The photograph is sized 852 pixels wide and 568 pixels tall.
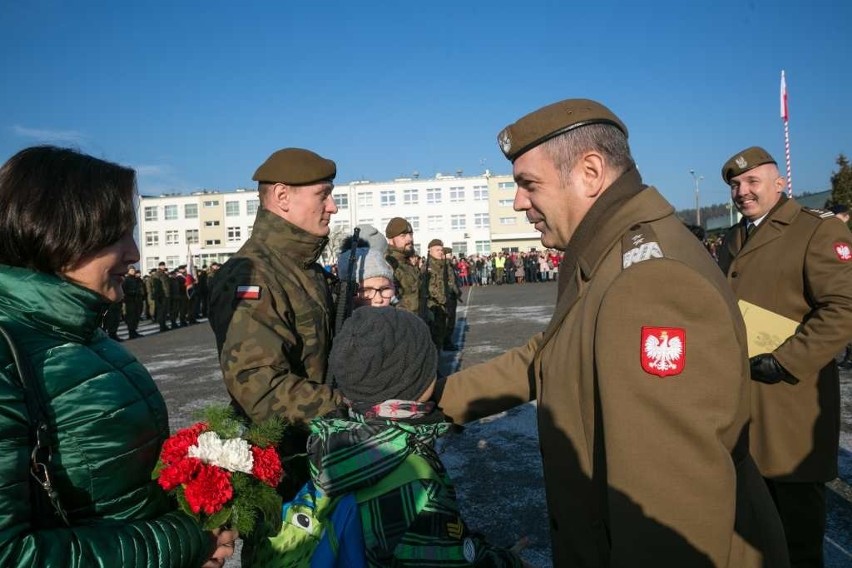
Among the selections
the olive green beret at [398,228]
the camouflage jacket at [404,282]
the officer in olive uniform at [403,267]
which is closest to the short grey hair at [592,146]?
the officer in olive uniform at [403,267]

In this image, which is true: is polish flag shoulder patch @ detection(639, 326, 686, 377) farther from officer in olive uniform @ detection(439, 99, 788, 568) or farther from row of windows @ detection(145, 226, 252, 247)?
row of windows @ detection(145, 226, 252, 247)

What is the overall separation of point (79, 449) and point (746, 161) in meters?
3.78

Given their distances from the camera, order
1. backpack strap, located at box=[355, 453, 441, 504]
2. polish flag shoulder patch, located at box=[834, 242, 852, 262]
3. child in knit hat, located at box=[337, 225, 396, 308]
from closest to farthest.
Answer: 1. backpack strap, located at box=[355, 453, 441, 504]
2. polish flag shoulder patch, located at box=[834, 242, 852, 262]
3. child in knit hat, located at box=[337, 225, 396, 308]

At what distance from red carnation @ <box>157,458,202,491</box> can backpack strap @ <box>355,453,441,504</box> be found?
492mm

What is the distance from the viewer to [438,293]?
455 inches

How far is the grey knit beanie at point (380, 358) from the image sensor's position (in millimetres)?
1809

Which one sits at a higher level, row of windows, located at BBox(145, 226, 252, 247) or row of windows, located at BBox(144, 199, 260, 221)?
row of windows, located at BBox(144, 199, 260, 221)

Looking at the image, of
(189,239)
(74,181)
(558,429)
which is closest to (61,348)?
(74,181)

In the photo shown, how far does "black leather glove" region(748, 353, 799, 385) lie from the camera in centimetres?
299

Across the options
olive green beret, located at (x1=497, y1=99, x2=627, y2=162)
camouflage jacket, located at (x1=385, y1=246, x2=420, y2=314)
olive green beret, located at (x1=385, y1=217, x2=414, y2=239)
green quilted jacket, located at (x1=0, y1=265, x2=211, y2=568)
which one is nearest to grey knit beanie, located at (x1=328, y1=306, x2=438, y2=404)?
green quilted jacket, located at (x1=0, y1=265, x2=211, y2=568)

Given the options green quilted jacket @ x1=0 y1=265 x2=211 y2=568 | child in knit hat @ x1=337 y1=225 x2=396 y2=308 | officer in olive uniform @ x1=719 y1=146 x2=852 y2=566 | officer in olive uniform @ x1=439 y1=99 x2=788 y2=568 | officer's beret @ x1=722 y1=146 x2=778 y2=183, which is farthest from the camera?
child in knit hat @ x1=337 y1=225 x2=396 y2=308

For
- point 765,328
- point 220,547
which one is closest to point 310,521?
point 220,547

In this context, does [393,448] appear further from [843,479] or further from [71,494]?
[843,479]

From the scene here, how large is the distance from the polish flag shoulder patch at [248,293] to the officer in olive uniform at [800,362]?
259 cm
